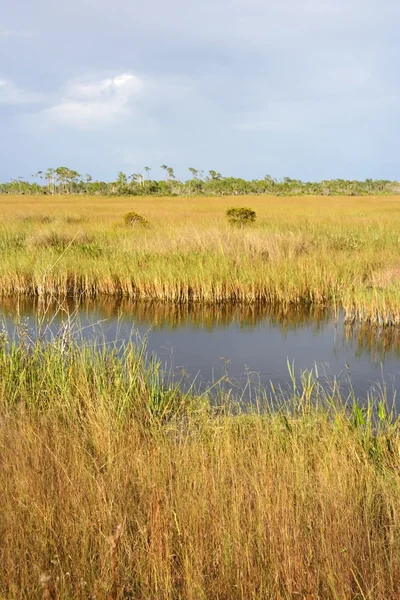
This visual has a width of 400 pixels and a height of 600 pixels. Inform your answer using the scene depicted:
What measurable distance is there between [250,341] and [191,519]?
5.99 metres

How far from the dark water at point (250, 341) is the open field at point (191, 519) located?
2.39 metres

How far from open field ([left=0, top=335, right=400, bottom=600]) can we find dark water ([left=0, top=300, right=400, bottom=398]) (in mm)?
2387

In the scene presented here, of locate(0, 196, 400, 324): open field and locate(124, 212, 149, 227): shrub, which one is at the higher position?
locate(124, 212, 149, 227): shrub

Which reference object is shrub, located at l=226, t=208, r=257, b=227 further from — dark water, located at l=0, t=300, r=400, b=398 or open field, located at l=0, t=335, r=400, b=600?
open field, located at l=0, t=335, r=400, b=600

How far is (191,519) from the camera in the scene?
2346mm

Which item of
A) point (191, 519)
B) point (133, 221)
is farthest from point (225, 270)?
point (133, 221)

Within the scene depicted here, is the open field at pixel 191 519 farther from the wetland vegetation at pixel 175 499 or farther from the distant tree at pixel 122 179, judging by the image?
the distant tree at pixel 122 179

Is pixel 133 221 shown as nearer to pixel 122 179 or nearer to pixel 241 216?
pixel 241 216

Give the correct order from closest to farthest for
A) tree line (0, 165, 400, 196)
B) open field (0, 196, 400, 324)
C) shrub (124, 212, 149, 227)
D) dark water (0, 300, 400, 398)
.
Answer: dark water (0, 300, 400, 398) < open field (0, 196, 400, 324) < shrub (124, 212, 149, 227) < tree line (0, 165, 400, 196)

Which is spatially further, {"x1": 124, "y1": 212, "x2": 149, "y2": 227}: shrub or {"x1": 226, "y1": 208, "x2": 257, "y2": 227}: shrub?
{"x1": 226, "y1": 208, "x2": 257, "y2": 227}: shrub

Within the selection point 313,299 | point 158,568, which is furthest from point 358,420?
point 313,299

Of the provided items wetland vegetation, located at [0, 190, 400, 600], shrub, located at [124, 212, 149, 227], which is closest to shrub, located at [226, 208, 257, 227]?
shrub, located at [124, 212, 149, 227]

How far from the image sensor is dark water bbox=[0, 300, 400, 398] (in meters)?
6.59

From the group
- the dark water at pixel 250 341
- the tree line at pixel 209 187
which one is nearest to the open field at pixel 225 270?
the dark water at pixel 250 341
